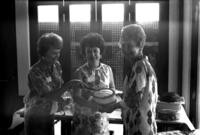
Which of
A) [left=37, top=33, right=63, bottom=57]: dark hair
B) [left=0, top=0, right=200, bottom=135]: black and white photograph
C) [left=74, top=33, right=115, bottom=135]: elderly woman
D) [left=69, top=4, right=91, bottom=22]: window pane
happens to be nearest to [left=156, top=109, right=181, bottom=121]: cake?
[left=0, top=0, right=200, bottom=135]: black and white photograph

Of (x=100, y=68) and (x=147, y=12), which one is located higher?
(x=147, y=12)

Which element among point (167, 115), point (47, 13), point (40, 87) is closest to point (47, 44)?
point (40, 87)

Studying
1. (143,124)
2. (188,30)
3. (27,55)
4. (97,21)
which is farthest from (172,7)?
(143,124)

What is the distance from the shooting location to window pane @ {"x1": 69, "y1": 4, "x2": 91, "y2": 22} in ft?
10.7

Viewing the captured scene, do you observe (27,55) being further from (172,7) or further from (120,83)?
(172,7)

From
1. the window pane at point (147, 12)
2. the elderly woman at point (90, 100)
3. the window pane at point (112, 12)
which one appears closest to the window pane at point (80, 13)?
the window pane at point (112, 12)

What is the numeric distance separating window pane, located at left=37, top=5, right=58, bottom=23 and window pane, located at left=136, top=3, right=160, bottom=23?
1.00m

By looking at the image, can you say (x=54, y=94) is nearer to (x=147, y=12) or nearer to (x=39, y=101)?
(x=39, y=101)

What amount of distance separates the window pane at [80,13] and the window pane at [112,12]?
7.6 inches

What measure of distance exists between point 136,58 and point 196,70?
1259mm

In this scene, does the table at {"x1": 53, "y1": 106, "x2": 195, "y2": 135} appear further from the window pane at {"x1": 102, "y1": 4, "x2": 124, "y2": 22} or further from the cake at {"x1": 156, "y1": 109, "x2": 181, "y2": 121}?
the window pane at {"x1": 102, "y1": 4, "x2": 124, "y2": 22}

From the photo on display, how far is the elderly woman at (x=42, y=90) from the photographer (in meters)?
1.46

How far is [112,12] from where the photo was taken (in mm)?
3223

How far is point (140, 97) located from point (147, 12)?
6.85ft
